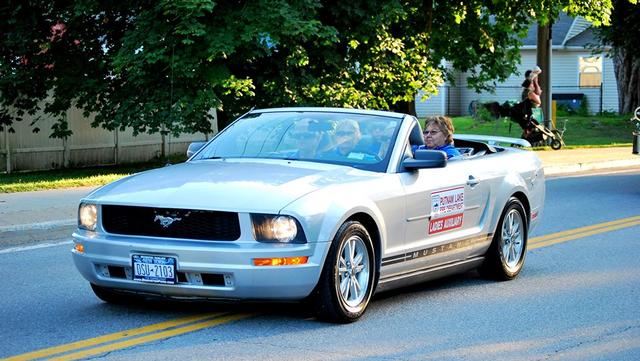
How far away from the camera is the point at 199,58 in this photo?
20672 mm

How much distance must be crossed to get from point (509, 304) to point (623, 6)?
1312 inches

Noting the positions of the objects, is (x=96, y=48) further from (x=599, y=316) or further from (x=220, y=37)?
(x=599, y=316)

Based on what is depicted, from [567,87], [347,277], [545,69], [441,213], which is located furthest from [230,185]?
[567,87]

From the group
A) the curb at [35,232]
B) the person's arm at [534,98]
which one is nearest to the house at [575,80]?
the person's arm at [534,98]

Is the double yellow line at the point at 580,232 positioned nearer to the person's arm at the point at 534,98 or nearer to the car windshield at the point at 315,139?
the car windshield at the point at 315,139

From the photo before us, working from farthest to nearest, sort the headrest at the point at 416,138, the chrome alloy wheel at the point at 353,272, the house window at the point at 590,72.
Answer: the house window at the point at 590,72
the headrest at the point at 416,138
the chrome alloy wheel at the point at 353,272

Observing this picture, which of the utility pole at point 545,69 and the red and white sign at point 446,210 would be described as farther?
the utility pole at point 545,69

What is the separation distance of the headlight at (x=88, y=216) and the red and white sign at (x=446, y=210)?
8.00 feet

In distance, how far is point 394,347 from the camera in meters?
7.17

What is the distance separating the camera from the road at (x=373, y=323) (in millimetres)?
7023

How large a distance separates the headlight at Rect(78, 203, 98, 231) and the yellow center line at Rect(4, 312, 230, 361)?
2.61 feet

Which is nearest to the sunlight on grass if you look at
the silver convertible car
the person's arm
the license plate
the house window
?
the silver convertible car

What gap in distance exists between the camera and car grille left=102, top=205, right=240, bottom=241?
742cm

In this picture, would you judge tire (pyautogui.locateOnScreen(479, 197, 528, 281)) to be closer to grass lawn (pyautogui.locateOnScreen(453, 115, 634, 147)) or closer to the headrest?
the headrest
